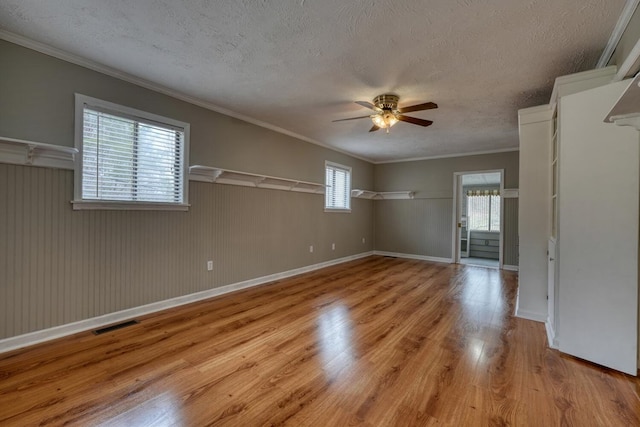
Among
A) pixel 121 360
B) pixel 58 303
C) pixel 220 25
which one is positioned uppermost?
pixel 220 25

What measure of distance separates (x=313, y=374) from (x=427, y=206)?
5682 millimetres

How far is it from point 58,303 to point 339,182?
5004 mm

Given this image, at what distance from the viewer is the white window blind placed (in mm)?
8211

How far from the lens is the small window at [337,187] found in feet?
19.7

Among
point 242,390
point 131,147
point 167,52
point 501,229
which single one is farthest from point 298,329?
point 501,229

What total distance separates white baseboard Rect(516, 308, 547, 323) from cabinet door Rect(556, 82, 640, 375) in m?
0.80

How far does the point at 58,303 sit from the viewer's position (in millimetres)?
2541

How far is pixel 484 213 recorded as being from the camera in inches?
334

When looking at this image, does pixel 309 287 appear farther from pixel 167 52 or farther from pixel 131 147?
pixel 167 52

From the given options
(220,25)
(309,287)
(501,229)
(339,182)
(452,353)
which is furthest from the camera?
(339,182)

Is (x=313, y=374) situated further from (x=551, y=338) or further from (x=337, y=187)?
(x=337, y=187)

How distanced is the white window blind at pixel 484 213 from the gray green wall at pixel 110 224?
632 cm

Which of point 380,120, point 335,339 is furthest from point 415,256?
point 335,339

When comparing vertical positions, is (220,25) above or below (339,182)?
above
